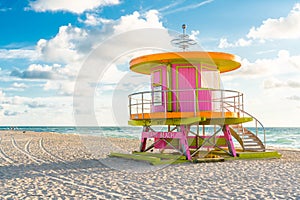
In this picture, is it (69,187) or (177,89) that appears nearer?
(69,187)

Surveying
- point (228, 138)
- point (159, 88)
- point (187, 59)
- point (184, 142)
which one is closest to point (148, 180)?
point (184, 142)

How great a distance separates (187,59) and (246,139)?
16.5ft

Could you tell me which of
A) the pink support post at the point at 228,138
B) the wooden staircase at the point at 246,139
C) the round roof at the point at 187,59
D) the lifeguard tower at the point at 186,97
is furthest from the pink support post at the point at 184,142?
the wooden staircase at the point at 246,139

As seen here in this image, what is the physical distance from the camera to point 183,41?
1380cm

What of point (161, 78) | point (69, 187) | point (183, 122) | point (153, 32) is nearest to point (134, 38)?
point (153, 32)

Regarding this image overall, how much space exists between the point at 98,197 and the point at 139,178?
2.41m

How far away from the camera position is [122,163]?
1313cm

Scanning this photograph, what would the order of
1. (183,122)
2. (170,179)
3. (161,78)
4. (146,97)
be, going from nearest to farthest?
(170,179) → (183,122) → (161,78) → (146,97)

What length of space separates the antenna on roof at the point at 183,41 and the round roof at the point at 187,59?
98 cm

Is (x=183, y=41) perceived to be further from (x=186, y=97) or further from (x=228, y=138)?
(x=228, y=138)

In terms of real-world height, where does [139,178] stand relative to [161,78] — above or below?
below

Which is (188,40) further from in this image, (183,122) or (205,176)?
(205,176)

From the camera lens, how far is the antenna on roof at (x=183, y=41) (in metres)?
13.8

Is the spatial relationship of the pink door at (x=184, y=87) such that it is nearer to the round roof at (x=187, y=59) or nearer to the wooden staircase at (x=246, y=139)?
the round roof at (x=187, y=59)
